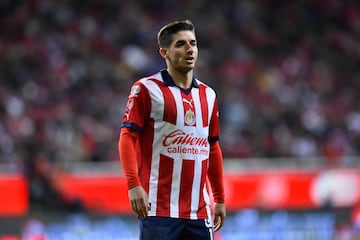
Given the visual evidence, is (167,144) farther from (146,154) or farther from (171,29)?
(171,29)

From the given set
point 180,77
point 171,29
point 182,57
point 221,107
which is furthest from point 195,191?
point 221,107

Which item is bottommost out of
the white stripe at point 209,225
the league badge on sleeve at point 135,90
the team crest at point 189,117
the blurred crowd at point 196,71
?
the white stripe at point 209,225

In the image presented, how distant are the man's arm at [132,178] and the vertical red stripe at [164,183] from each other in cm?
14

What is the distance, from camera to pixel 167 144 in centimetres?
517

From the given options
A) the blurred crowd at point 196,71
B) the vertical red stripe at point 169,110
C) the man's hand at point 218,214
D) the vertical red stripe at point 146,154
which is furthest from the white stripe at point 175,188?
the blurred crowd at point 196,71

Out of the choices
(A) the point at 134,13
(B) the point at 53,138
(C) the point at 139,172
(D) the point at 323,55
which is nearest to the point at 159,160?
(C) the point at 139,172

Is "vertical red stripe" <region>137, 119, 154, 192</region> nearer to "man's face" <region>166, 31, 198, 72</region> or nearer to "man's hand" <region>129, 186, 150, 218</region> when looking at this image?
"man's hand" <region>129, 186, 150, 218</region>

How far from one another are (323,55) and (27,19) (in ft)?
19.9

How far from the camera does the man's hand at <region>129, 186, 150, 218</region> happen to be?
193 inches

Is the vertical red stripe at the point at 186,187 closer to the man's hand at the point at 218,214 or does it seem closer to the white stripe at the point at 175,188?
the white stripe at the point at 175,188

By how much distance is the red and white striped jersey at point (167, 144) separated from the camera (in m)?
5.14

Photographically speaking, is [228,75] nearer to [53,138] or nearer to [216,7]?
[216,7]

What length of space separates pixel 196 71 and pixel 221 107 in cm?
109

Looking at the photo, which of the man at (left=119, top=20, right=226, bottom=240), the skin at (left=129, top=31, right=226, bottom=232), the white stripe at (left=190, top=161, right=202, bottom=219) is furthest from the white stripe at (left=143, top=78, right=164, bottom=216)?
the white stripe at (left=190, top=161, right=202, bottom=219)
